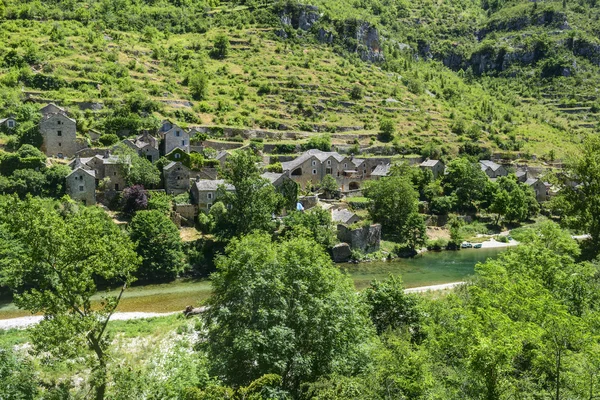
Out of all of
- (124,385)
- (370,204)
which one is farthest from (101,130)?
(124,385)

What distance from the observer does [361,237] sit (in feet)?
150

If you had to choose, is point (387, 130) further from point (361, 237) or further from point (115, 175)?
point (115, 175)

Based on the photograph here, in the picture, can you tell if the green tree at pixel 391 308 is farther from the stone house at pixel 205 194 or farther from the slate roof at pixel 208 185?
the slate roof at pixel 208 185

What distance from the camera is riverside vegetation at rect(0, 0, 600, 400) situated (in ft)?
42.3

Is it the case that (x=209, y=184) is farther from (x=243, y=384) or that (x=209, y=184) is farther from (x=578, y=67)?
(x=578, y=67)

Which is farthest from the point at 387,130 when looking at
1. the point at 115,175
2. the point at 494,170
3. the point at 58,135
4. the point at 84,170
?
the point at 84,170

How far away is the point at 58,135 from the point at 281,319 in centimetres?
4396

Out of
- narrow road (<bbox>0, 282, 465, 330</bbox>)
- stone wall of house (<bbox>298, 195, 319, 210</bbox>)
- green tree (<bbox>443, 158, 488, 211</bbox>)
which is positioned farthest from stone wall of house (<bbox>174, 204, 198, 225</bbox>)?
green tree (<bbox>443, 158, 488, 211</bbox>)

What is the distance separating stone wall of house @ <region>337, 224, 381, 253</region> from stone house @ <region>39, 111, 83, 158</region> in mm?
29410

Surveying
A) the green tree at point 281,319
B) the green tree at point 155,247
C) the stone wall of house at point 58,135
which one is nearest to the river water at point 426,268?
the green tree at point 155,247

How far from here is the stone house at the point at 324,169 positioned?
58.7 metres

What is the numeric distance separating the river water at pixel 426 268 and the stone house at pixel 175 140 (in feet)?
78.2

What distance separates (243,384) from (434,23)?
176432mm

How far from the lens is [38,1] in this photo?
300 ft
